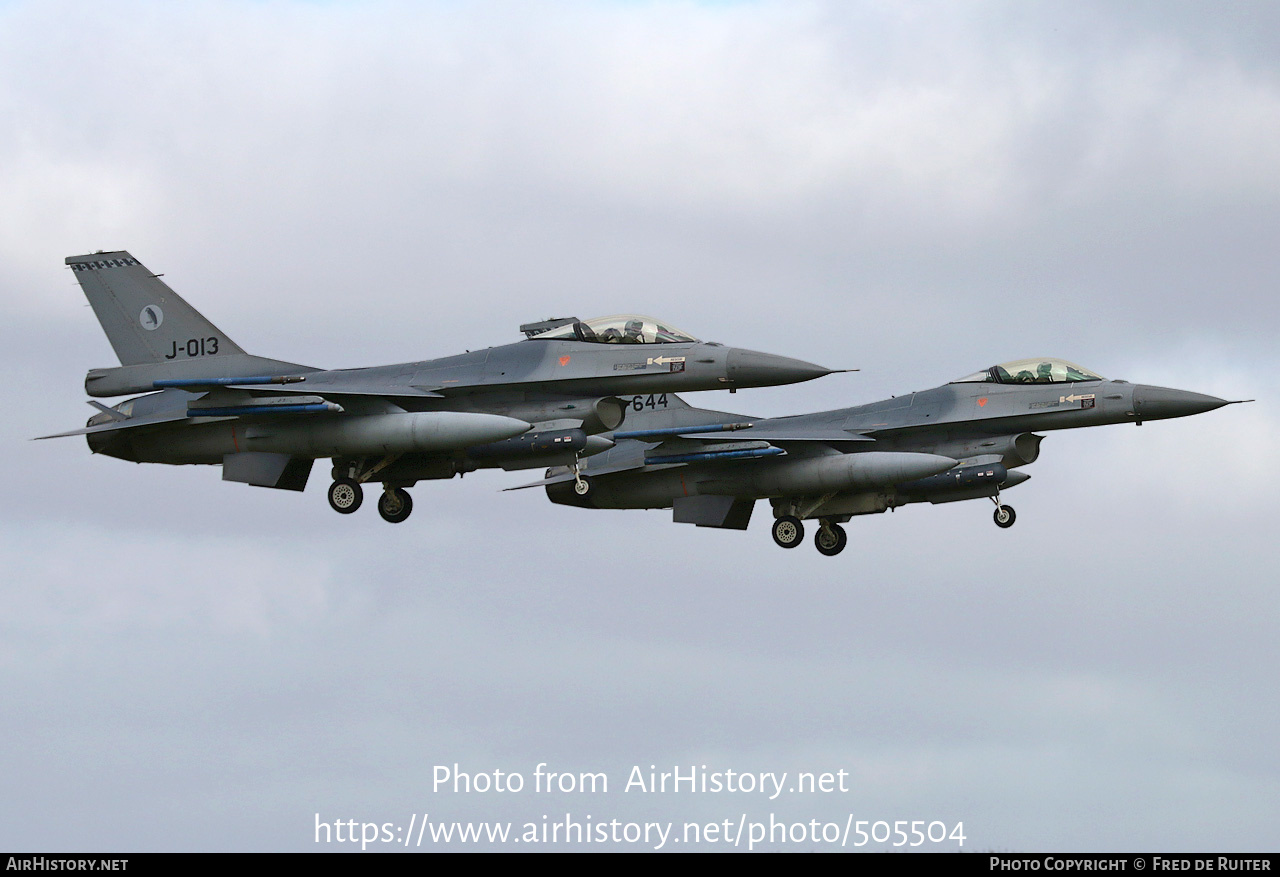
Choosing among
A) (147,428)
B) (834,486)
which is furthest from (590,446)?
(147,428)

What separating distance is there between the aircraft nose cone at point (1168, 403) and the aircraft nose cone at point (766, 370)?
8.18 metres

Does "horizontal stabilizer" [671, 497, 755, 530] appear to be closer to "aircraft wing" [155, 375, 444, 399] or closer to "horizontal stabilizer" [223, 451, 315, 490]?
"aircraft wing" [155, 375, 444, 399]

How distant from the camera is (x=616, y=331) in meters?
43.1

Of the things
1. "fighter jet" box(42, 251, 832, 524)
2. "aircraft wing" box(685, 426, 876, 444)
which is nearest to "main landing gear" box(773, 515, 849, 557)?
"aircraft wing" box(685, 426, 876, 444)

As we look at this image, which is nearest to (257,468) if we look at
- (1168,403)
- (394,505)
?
(394,505)

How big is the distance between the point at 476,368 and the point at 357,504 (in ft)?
11.6

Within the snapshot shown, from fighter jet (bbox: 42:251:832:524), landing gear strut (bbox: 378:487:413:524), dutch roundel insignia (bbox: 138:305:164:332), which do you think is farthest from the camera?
dutch roundel insignia (bbox: 138:305:164:332)

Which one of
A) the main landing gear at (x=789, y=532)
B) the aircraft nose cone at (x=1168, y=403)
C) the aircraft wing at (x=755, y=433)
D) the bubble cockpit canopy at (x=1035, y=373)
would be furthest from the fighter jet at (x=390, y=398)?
the aircraft nose cone at (x=1168, y=403)

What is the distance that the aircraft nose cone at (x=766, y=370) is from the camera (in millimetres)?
42125

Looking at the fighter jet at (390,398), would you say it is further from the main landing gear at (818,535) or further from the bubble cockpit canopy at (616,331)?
the main landing gear at (818,535)

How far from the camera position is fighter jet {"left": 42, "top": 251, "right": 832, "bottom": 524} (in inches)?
1651

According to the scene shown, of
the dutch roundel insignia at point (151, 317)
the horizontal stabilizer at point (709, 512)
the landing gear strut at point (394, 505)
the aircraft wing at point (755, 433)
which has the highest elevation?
the dutch roundel insignia at point (151, 317)

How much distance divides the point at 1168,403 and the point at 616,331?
12047 millimetres

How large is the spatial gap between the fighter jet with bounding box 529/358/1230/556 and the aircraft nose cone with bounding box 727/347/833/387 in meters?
Result: 3.51
